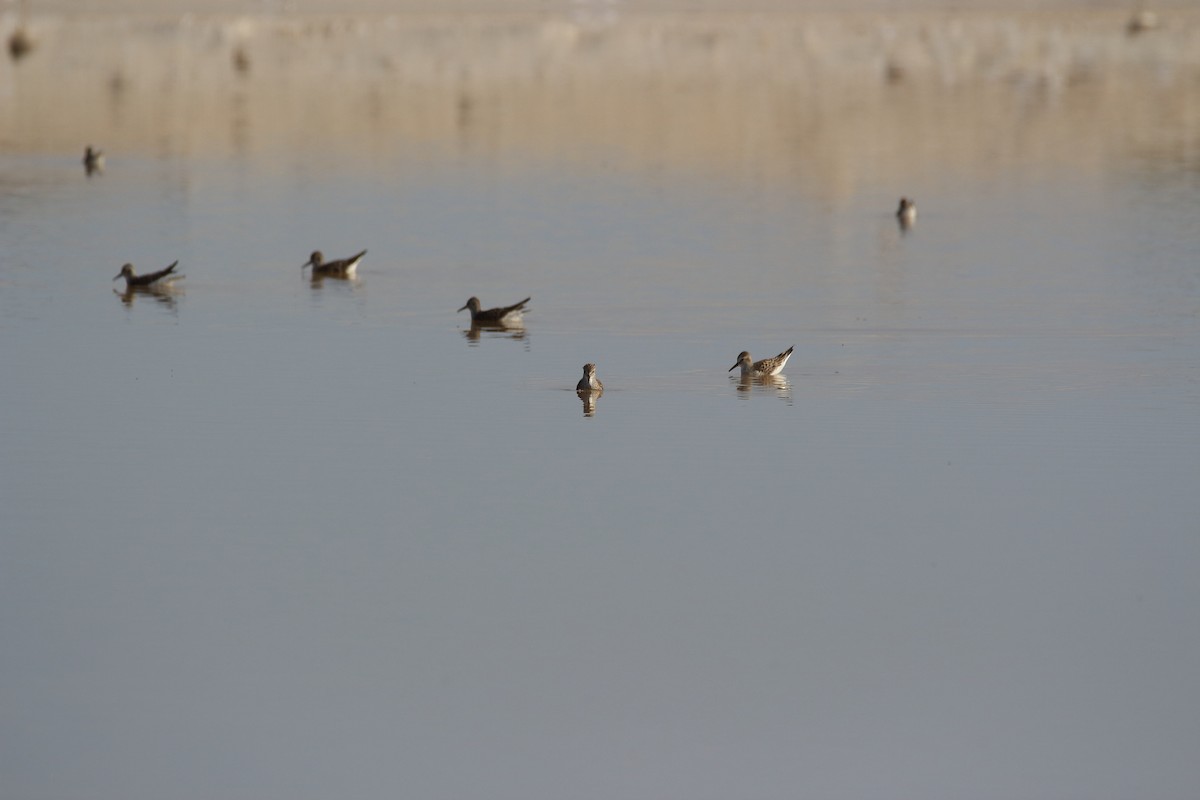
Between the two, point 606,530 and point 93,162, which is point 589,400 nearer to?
point 606,530

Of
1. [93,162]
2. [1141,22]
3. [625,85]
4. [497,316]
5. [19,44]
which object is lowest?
[497,316]

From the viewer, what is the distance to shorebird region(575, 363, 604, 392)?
16734 millimetres

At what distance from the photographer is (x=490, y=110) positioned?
44719mm

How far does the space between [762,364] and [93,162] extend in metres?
20.6

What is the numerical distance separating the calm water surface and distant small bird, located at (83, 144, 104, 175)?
10.7 meters

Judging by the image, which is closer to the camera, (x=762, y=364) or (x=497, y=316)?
(x=762, y=364)

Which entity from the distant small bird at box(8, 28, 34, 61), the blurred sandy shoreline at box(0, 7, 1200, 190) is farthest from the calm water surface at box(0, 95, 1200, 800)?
the distant small bird at box(8, 28, 34, 61)

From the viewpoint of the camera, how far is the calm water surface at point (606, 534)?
9.50m

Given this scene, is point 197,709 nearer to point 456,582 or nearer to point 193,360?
point 456,582

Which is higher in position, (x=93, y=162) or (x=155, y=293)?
(x=93, y=162)

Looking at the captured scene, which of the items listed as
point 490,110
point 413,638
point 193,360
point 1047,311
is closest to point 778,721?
point 413,638

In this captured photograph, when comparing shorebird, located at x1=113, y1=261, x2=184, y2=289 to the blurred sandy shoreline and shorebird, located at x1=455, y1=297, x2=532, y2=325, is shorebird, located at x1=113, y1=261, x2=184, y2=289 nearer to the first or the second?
shorebird, located at x1=455, y1=297, x2=532, y2=325

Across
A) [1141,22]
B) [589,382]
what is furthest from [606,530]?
[1141,22]

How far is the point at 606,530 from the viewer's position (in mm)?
12633
